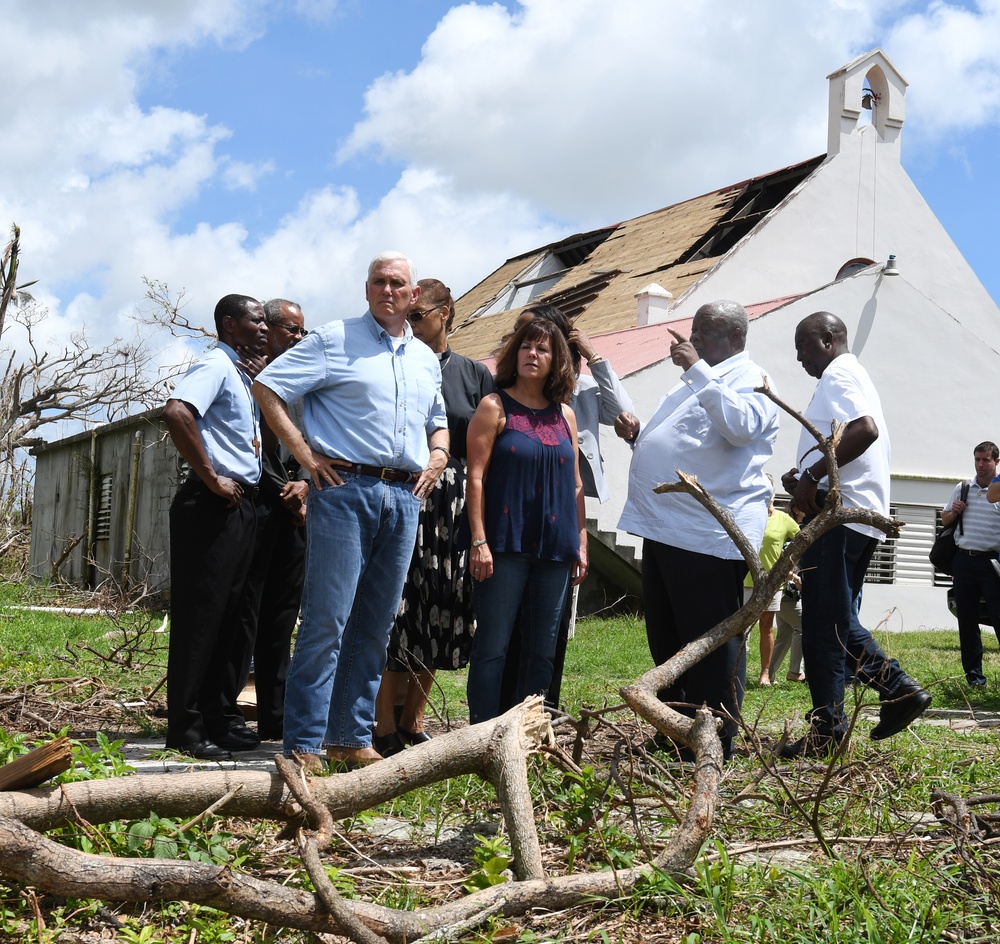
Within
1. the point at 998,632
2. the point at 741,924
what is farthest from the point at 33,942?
the point at 998,632

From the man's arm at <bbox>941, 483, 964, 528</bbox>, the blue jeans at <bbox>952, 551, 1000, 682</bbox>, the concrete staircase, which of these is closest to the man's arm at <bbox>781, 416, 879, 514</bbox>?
the blue jeans at <bbox>952, 551, 1000, 682</bbox>

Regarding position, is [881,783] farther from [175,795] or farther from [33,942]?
[33,942]

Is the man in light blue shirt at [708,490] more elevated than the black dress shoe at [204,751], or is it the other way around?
the man in light blue shirt at [708,490]

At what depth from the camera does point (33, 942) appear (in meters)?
2.80

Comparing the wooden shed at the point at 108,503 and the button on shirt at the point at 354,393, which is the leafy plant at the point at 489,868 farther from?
the wooden shed at the point at 108,503

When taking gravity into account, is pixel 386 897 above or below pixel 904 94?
below

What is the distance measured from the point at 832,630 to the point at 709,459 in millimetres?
949

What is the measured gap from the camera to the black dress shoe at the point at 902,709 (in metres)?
5.16

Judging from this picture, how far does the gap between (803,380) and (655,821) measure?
13.0 metres

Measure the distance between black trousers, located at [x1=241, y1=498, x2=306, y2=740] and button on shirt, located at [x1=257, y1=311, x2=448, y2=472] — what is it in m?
1.17

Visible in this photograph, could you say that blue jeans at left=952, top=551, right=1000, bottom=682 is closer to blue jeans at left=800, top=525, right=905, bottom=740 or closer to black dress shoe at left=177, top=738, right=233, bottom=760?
blue jeans at left=800, top=525, right=905, bottom=740

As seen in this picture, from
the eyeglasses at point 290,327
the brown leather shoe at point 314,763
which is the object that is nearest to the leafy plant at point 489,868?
the brown leather shoe at point 314,763

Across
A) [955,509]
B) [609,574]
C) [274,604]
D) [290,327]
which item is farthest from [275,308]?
[609,574]

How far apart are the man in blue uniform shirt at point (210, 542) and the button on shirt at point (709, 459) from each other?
1.74m
